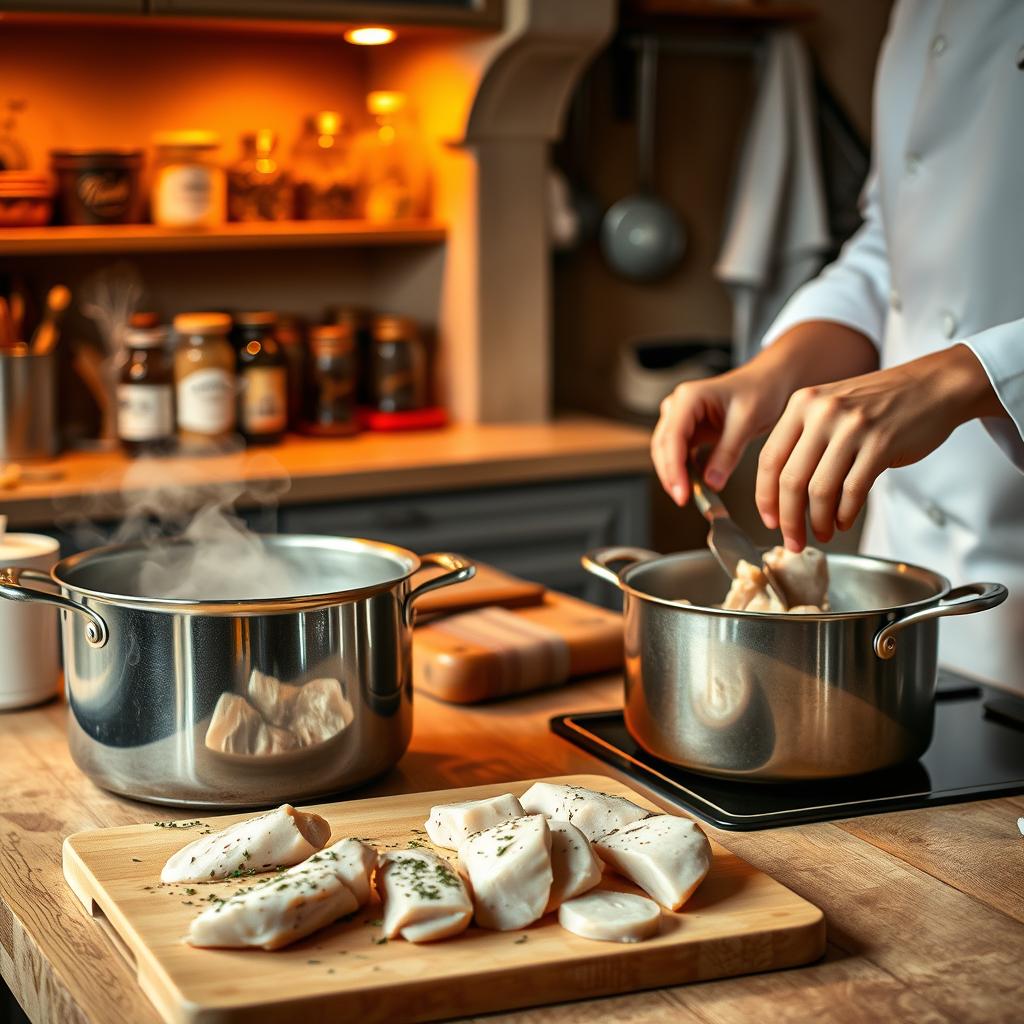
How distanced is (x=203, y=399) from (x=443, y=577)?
5.38 ft

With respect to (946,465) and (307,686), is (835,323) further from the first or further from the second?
(307,686)

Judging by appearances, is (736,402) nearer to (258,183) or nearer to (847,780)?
(847,780)

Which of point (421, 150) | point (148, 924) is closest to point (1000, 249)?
point (148, 924)

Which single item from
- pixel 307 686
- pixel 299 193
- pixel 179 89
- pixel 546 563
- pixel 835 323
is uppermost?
pixel 179 89

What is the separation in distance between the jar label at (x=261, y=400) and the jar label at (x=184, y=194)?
30 centimetres

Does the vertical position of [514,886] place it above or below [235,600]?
below

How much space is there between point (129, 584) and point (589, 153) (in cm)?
231

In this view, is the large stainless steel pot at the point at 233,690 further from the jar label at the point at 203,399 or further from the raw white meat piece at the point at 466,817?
the jar label at the point at 203,399

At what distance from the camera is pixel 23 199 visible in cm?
252

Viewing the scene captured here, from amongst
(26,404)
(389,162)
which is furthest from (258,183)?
(26,404)

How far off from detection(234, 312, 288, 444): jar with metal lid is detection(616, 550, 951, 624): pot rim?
1.59 m

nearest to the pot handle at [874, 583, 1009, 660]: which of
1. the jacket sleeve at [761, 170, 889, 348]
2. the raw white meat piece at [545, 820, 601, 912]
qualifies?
the raw white meat piece at [545, 820, 601, 912]

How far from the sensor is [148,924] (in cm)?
72

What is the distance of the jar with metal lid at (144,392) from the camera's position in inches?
97.1
